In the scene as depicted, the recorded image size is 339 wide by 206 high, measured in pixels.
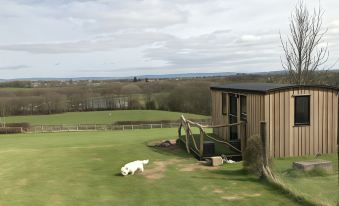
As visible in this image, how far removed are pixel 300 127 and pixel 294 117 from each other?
0.43m

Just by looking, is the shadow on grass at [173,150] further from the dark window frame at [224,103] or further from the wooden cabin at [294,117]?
the wooden cabin at [294,117]

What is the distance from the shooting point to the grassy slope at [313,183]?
8.56 metres

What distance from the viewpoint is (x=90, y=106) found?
285 ft

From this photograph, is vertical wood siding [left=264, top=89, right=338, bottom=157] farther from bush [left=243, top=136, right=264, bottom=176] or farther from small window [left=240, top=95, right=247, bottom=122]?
bush [left=243, top=136, right=264, bottom=176]

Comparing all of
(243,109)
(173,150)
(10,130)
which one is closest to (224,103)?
(243,109)

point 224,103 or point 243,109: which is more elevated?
point 224,103

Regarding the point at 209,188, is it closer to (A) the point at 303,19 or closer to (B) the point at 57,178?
(B) the point at 57,178

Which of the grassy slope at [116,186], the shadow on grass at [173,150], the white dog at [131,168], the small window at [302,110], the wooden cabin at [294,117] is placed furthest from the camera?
the shadow on grass at [173,150]

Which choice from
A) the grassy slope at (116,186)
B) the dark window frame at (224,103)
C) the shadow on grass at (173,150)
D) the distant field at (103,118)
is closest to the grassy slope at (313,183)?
the grassy slope at (116,186)

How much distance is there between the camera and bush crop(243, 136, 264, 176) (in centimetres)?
1098

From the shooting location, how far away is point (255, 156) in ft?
36.3

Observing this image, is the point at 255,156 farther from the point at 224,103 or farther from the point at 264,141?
the point at 224,103

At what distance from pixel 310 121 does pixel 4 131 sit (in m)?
37.5

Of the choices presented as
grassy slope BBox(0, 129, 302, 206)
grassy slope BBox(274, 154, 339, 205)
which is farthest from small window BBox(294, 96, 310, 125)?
grassy slope BBox(0, 129, 302, 206)
